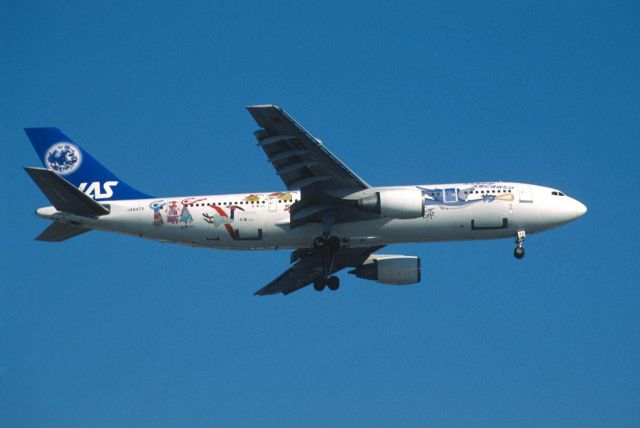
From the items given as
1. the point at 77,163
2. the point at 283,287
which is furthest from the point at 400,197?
the point at 77,163

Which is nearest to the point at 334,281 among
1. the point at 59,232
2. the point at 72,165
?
the point at 59,232

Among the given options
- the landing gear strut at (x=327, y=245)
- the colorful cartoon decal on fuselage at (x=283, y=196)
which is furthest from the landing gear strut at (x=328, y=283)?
the colorful cartoon decal on fuselage at (x=283, y=196)

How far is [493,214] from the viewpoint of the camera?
179 ft

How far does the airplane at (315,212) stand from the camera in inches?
2089

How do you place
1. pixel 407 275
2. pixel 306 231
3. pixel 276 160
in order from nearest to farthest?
1. pixel 276 160
2. pixel 306 231
3. pixel 407 275

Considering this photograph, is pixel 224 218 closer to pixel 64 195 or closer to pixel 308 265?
pixel 308 265

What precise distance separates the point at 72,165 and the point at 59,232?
163 inches

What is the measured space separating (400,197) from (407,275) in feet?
25.4

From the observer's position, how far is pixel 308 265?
60.1 meters

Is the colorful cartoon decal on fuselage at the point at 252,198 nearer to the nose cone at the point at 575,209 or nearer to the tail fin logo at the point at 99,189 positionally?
the tail fin logo at the point at 99,189

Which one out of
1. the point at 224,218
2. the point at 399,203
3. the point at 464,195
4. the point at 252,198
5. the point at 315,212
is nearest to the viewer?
the point at 399,203

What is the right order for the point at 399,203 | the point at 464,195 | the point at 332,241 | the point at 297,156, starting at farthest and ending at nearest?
the point at 332,241, the point at 464,195, the point at 399,203, the point at 297,156

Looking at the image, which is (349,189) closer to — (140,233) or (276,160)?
(276,160)

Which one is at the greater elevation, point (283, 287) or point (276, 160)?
point (276, 160)
